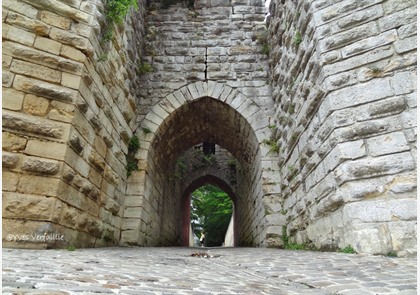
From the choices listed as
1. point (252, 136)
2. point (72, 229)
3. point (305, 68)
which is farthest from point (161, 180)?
point (305, 68)

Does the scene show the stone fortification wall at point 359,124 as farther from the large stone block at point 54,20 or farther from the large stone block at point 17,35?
the large stone block at point 17,35

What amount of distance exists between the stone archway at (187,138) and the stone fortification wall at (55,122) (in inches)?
39.4

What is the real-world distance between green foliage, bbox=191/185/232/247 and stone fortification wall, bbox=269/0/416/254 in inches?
454

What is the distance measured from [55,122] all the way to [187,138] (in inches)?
175

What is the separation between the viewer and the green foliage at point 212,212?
15.6 metres

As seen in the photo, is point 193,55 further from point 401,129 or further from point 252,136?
point 401,129

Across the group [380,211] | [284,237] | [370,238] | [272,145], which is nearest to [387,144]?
[380,211]

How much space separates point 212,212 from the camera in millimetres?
16516

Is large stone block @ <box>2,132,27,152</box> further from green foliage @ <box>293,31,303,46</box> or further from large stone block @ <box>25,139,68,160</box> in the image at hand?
green foliage @ <box>293,31,303,46</box>

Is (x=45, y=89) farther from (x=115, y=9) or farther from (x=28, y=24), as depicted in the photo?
(x=115, y=9)

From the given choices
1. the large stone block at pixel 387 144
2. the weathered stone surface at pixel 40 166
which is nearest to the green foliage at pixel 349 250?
the large stone block at pixel 387 144

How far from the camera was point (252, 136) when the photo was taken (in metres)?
6.08

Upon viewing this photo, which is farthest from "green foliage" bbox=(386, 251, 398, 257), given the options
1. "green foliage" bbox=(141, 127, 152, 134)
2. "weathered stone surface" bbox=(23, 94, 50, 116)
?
"green foliage" bbox=(141, 127, 152, 134)

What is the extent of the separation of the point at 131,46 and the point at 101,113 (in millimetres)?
1877
